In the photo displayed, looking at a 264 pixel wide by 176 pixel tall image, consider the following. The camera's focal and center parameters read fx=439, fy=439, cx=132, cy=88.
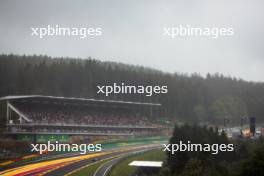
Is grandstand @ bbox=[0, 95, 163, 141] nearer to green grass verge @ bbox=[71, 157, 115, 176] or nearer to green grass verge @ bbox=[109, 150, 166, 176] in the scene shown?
green grass verge @ bbox=[109, 150, 166, 176]

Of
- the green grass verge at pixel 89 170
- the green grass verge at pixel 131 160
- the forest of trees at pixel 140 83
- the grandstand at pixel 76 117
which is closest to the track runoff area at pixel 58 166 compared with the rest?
the green grass verge at pixel 89 170

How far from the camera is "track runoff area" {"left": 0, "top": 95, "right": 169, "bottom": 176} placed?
2138cm

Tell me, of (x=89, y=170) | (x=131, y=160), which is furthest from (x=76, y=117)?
(x=131, y=160)

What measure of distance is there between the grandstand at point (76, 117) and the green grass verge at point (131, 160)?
1271mm

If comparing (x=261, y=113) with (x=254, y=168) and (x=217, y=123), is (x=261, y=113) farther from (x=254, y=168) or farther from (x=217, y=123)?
(x=254, y=168)

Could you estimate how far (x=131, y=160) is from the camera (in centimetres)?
2092

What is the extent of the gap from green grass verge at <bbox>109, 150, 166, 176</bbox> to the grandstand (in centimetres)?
127

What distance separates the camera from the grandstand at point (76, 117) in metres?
21.6

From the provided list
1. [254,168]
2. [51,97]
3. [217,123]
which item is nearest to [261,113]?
[217,123]

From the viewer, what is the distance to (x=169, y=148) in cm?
2052

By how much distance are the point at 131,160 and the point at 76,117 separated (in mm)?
3749

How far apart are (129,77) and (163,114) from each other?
9.27 feet

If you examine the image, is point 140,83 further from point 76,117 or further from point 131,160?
point 76,117

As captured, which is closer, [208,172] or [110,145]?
[208,172]
